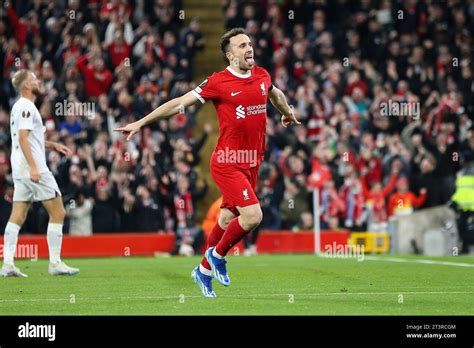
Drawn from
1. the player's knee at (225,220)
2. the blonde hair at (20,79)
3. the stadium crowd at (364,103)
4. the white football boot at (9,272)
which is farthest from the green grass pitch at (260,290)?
the stadium crowd at (364,103)

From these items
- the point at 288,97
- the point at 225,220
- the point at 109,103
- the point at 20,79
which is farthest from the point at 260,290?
the point at 288,97

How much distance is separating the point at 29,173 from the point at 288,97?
11854mm

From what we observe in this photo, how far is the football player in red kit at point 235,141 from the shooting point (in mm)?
11617

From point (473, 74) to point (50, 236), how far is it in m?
14.9

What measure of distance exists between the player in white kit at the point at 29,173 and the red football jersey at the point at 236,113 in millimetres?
3440

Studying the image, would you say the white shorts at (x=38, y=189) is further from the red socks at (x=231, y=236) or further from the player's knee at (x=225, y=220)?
the red socks at (x=231, y=236)

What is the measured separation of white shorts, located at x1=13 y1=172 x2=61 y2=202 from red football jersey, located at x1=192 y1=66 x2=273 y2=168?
3.48 m

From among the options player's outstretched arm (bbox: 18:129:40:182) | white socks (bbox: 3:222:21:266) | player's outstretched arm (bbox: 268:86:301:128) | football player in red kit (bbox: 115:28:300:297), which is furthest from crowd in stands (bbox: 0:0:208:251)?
football player in red kit (bbox: 115:28:300:297)

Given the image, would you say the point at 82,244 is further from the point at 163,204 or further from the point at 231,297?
the point at 231,297

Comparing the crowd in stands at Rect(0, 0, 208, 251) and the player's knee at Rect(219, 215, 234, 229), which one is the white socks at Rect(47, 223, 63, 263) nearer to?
the player's knee at Rect(219, 215, 234, 229)

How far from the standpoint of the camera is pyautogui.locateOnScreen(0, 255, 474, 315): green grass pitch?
10352 mm

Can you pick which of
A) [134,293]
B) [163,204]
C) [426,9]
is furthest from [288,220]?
[134,293]

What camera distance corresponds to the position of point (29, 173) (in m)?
14.6

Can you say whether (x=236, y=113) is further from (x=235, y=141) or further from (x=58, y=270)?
(x=58, y=270)
